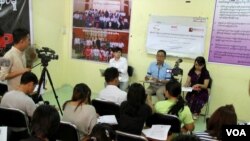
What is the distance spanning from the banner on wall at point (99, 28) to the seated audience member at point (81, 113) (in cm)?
296

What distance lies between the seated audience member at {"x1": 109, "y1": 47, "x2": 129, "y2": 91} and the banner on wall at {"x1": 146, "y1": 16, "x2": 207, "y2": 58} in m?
0.50

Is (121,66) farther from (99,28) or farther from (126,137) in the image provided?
(126,137)

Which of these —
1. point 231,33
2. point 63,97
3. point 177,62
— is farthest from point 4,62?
point 231,33

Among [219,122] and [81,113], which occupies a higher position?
[219,122]

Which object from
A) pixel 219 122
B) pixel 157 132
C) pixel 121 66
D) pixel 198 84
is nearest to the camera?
pixel 219 122

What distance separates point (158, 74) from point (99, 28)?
1.52 meters

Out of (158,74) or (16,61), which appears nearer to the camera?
(16,61)

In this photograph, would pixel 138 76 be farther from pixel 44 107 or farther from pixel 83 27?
pixel 44 107

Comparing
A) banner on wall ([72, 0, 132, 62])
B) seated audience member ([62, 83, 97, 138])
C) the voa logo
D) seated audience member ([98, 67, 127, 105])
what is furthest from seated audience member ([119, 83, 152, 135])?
banner on wall ([72, 0, 132, 62])

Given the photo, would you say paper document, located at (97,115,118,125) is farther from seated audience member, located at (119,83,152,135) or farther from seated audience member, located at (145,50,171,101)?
seated audience member, located at (145,50,171,101)

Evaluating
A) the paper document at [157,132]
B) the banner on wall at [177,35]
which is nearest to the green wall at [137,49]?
the banner on wall at [177,35]

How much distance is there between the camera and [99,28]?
5598 millimetres

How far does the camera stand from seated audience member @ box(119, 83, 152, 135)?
2568 millimetres

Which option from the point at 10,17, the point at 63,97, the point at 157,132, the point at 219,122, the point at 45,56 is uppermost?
the point at 10,17
